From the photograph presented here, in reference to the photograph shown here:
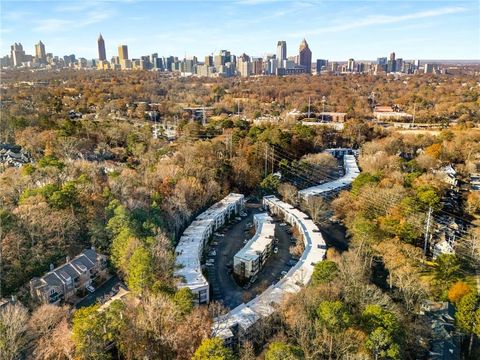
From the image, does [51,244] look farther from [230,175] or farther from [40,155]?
[40,155]

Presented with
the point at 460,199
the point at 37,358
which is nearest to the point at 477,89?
the point at 460,199

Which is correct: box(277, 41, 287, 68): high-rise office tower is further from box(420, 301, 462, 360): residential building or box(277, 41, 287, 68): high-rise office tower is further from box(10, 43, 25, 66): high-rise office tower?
box(420, 301, 462, 360): residential building

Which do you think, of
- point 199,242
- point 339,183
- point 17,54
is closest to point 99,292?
point 199,242

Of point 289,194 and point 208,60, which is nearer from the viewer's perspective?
point 289,194

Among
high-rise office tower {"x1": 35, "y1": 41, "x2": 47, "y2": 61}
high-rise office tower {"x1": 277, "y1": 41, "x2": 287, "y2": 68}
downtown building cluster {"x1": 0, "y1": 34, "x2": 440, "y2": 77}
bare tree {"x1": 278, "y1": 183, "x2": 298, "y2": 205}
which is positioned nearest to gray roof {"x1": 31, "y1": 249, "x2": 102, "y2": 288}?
bare tree {"x1": 278, "y1": 183, "x2": 298, "y2": 205}

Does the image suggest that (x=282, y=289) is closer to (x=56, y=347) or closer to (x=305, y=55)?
(x=56, y=347)

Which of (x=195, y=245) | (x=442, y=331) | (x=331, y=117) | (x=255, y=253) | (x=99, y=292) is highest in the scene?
(x=331, y=117)
